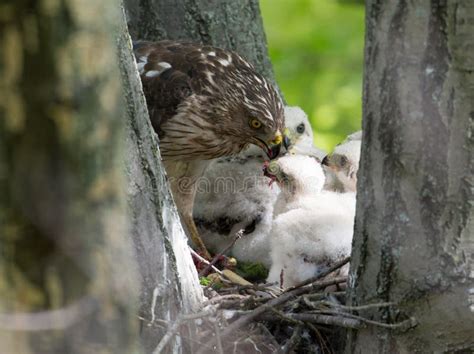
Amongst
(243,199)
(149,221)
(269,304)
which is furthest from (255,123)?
(149,221)

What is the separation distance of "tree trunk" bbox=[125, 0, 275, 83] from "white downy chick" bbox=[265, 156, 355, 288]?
1036 millimetres

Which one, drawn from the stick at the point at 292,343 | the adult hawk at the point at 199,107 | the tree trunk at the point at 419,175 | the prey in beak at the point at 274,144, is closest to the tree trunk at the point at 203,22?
the adult hawk at the point at 199,107

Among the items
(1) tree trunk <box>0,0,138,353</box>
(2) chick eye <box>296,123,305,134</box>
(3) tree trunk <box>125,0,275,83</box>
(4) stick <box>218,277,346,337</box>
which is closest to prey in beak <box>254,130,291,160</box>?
(2) chick eye <box>296,123,305,134</box>

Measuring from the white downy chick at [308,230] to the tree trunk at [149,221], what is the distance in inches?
40.5

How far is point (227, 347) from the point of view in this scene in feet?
10.9

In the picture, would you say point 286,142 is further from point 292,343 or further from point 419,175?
point 419,175

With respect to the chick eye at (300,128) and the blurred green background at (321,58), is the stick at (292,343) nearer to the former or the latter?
the chick eye at (300,128)

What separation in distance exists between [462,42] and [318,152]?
2.82m

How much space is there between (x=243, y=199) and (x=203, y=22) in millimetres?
1019

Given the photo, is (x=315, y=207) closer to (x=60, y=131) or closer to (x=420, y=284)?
(x=420, y=284)

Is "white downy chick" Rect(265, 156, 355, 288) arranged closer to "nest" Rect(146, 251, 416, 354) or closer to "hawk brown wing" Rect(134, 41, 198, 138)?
"nest" Rect(146, 251, 416, 354)

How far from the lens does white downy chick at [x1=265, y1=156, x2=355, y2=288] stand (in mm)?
3977

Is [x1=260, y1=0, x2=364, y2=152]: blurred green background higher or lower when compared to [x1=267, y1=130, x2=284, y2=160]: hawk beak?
higher

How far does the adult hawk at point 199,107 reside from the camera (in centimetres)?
482
